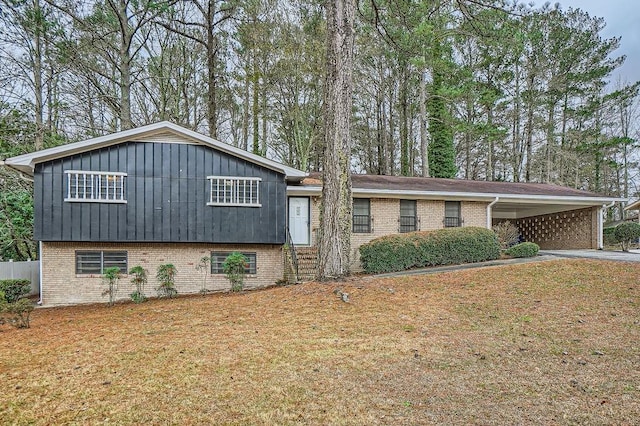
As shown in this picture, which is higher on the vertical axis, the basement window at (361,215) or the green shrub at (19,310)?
the basement window at (361,215)

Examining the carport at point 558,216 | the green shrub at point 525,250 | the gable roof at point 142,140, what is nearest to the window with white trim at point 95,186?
the gable roof at point 142,140

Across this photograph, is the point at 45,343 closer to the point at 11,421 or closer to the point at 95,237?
the point at 11,421

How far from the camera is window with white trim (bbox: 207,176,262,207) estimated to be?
40.7 feet

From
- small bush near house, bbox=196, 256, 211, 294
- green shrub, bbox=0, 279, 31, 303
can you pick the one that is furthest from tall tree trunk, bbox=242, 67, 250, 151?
green shrub, bbox=0, 279, 31, 303

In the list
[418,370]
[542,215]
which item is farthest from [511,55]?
[418,370]

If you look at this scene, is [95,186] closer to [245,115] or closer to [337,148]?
[337,148]

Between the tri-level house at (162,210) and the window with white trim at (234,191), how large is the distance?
0.03 metres

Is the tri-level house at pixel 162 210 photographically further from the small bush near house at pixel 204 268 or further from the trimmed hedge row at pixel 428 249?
the trimmed hedge row at pixel 428 249

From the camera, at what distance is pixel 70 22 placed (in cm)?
1652

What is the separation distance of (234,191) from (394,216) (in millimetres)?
6049

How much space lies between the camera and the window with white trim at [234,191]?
12.4 metres

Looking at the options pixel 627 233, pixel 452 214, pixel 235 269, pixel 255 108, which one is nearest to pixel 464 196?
pixel 452 214

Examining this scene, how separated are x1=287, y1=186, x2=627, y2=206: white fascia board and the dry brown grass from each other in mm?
5585

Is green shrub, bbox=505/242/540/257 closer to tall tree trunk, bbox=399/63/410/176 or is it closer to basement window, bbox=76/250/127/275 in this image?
basement window, bbox=76/250/127/275
